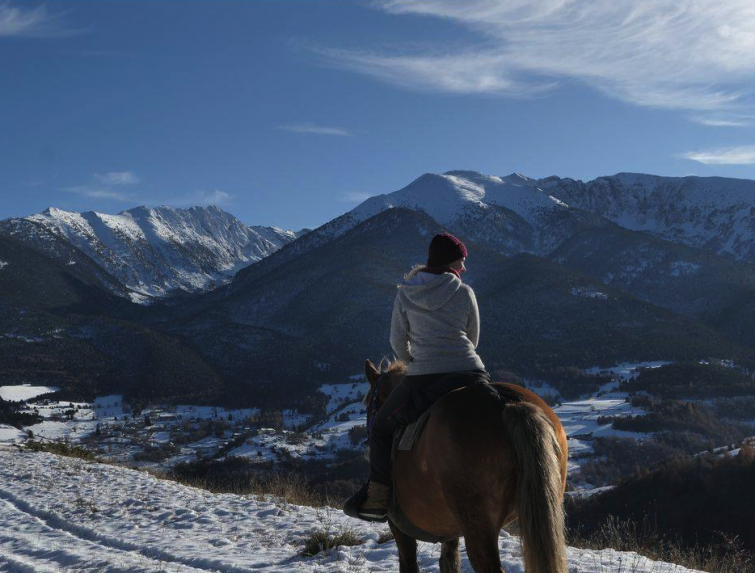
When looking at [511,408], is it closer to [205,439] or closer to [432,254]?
[432,254]

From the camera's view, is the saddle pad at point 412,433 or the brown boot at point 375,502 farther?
the brown boot at point 375,502

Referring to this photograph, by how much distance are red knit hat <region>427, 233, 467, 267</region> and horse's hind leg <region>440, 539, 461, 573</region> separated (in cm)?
319

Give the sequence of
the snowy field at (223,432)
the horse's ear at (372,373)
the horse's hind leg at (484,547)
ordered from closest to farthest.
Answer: the horse's hind leg at (484,547) → the horse's ear at (372,373) → the snowy field at (223,432)

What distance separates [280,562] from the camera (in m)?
9.02

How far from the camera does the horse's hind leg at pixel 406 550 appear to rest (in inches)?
271

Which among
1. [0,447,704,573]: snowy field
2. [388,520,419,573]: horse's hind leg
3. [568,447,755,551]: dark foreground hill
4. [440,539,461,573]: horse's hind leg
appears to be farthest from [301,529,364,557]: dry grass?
[568,447,755,551]: dark foreground hill

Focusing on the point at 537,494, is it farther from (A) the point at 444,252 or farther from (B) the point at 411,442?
(A) the point at 444,252

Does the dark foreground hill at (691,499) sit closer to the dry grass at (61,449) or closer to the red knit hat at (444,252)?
the dry grass at (61,449)

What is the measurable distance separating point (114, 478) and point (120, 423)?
6711 inches

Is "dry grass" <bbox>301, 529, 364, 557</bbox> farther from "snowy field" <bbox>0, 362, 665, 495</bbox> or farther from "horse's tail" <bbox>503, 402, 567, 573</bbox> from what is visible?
"snowy field" <bbox>0, 362, 665, 495</bbox>

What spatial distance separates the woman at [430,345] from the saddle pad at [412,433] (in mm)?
107

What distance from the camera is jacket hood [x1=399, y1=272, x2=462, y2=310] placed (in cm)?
618

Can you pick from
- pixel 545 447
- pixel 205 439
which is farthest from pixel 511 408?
pixel 205 439

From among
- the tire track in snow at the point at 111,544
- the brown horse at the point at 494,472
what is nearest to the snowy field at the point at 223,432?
the tire track in snow at the point at 111,544
